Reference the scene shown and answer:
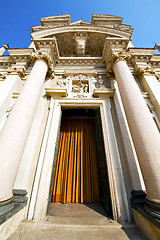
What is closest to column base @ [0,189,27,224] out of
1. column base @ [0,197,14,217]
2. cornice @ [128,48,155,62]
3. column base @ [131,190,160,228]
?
column base @ [0,197,14,217]

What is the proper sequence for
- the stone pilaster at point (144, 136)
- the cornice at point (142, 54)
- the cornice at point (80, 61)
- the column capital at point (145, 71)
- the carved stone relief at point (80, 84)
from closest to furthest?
1. the stone pilaster at point (144, 136)
2. the carved stone relief at point (80, 84)
3. the column capital at point (145, 71)
4. the cornice at point (142, 54)
5. the cornice at point (80, 61)

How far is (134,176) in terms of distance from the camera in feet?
8.53

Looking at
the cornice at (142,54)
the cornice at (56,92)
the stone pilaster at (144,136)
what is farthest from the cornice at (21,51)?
the cornice at (142,54)

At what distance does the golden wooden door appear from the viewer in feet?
10.7

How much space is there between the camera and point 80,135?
4535mm

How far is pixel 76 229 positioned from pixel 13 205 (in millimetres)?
1329

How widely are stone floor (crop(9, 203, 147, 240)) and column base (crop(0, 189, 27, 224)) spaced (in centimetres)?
33

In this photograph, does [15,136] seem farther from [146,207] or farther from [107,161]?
[146,207]

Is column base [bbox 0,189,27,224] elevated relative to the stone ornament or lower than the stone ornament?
lower

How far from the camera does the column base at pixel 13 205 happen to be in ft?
5.42

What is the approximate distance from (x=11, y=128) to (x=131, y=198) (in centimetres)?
333

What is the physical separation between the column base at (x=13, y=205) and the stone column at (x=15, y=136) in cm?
9

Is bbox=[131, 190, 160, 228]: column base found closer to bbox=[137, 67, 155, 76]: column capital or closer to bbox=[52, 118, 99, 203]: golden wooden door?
bbox=[52, 118, 99, 203]: golden wooden door

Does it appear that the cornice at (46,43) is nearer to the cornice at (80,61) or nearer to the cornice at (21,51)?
the cornice at (21,51)
